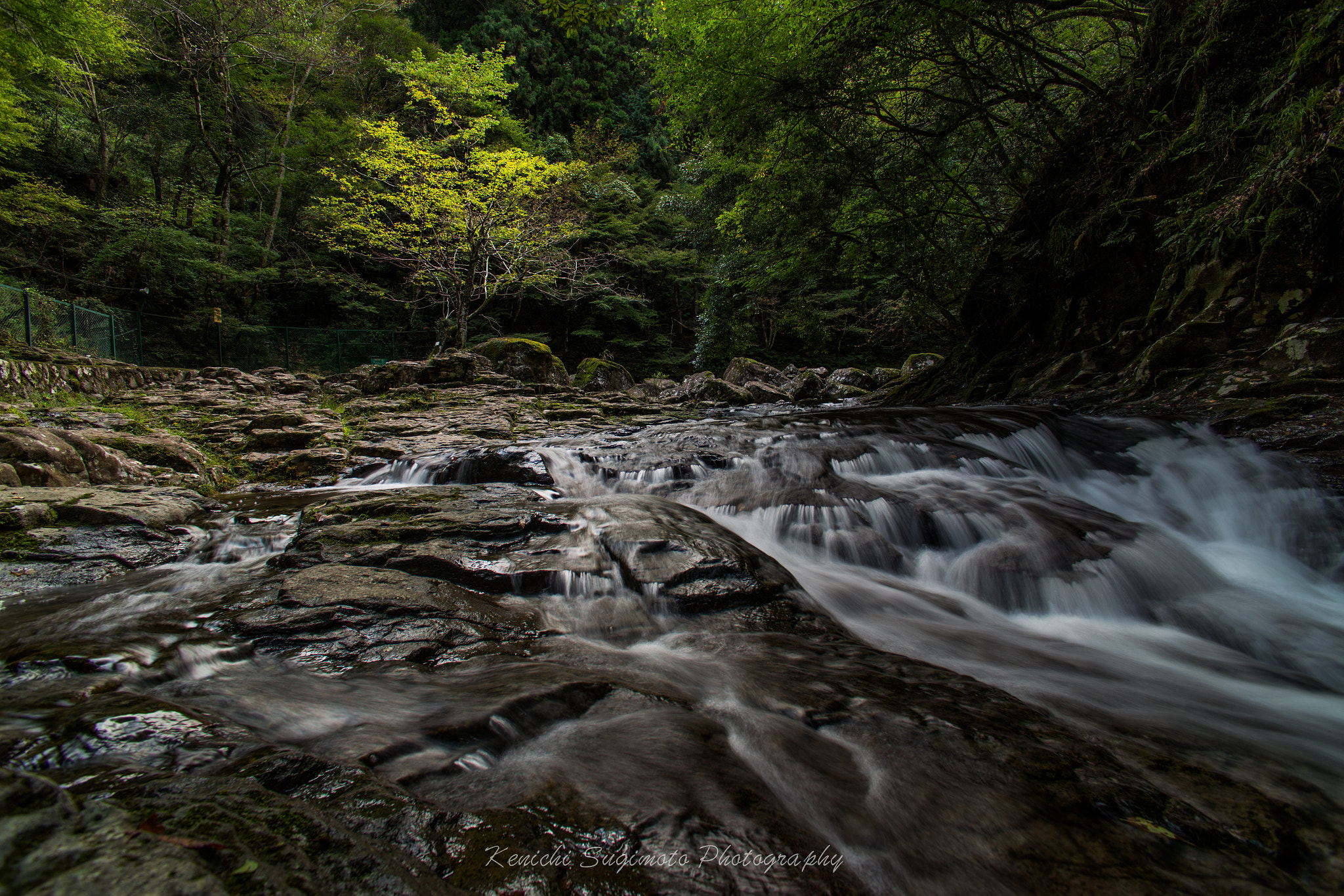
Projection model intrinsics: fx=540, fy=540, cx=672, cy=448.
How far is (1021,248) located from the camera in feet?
27.2

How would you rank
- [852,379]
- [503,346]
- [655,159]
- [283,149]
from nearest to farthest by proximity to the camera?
[503,346]
[852,379]
[283,149]
[655,159]

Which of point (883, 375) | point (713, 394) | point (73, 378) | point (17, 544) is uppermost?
point (883, 375)

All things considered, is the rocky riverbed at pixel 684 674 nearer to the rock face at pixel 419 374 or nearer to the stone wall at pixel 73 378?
the stone wall at pixel 73 378

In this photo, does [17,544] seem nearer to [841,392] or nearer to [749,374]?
[841,392]

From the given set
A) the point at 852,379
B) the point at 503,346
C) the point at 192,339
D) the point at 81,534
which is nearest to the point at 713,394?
the point at 852,379

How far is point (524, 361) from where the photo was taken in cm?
1479

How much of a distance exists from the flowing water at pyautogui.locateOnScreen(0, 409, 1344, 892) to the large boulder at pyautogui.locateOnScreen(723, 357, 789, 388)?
11.6m

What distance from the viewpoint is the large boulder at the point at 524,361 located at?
A: 1450 cm

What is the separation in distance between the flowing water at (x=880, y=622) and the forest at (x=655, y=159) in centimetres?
292

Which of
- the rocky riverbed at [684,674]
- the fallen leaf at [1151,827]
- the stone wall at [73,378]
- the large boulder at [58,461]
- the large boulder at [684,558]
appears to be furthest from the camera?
the stone wall at [73,378]

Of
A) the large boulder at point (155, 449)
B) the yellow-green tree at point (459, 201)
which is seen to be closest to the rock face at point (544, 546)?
the large boulder at point (155, 449)

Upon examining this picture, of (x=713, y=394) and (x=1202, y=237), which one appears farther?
(x=713, y=394)

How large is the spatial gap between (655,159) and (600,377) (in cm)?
1670

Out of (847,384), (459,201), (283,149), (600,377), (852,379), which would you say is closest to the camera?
(459,201)
